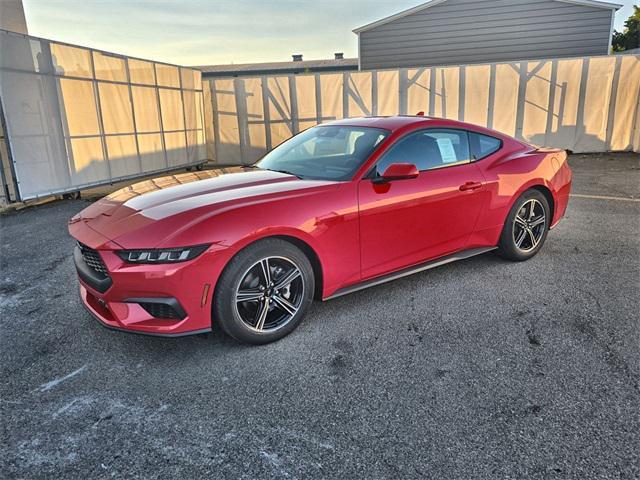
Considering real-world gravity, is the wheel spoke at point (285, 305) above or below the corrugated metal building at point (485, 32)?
below

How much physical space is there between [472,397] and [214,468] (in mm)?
1367

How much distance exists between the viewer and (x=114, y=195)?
138 inches

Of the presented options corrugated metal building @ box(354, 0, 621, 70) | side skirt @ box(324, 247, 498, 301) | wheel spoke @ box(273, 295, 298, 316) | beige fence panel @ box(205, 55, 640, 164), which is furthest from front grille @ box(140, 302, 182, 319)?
corrugated metal building @ box(354, 0, 621, 70)

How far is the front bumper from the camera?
104 inches

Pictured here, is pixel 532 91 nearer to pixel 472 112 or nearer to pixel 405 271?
pixel 472 112

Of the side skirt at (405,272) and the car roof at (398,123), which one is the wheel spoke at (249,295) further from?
the car roof at (398,123)

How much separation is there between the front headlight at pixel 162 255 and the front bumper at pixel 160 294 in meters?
0.03

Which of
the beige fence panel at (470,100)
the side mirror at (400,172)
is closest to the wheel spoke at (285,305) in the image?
the side mirror at (400,172)

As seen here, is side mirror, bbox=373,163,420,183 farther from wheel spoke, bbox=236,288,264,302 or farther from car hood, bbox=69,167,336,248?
wheel spoke, bbox=236,288,264,302

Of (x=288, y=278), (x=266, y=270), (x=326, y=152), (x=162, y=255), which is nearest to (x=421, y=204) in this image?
(x=326, y=152)

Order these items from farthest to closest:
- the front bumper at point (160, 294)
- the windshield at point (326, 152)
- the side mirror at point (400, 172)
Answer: the windshield at point (326, 152), the side mirror at point (400, 172), the front bumper at point (160, 294)

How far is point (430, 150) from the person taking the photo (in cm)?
382

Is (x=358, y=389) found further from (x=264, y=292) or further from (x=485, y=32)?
(x=485, y=32)

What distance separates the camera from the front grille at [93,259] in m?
2.79
